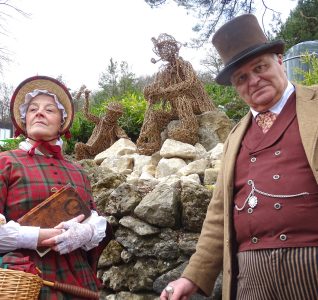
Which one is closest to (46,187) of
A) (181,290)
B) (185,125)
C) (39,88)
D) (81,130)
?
(39,88)

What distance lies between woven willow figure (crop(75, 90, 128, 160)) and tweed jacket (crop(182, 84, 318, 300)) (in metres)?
4.10

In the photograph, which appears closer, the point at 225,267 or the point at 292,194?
the point at 292,194

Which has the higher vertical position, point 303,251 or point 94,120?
point 94,120

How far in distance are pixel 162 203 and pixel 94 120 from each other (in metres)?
3.65

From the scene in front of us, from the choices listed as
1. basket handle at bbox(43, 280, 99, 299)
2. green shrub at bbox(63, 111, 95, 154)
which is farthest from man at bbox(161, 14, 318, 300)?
green shrub at bbox(63, 111, 95, 154)

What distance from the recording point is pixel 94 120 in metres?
6.66

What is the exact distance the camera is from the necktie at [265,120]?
2.15 meters

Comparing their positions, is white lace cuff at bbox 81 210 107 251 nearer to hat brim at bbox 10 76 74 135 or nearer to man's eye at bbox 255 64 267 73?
hat brim at bbox 10 76 74 135

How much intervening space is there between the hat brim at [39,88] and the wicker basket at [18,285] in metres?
0.91

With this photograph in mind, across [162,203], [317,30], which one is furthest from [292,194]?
[317,30]

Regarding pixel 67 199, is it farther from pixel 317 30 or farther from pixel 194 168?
pixel 317 30

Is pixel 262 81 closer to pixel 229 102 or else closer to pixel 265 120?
pixel 265 120

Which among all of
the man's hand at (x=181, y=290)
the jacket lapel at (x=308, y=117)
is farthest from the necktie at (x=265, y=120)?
the man's hand at (x=181, y=290)

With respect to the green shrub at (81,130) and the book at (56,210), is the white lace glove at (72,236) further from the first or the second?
the green shrub at (81,130)
